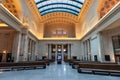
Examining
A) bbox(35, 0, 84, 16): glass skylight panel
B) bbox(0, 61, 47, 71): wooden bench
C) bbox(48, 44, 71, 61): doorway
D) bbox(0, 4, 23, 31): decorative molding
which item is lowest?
bbox(0, 61, 47, 71): wooden bench

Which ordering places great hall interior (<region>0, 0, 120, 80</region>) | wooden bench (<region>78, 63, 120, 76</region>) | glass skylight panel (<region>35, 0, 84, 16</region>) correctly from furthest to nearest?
glass skylight panel (<region>35, 0, 84, 16</region>), great hall interior (<region>0, 0, 120, 80</region>), wooden bench (<region>78, 63, 120, 76</region>)

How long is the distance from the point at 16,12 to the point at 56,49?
64.6 feet

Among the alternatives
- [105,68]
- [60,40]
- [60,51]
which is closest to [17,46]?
[105,68]

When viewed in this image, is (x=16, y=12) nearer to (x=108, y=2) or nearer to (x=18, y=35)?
(x=18, y=35)

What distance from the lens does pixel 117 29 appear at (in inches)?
593

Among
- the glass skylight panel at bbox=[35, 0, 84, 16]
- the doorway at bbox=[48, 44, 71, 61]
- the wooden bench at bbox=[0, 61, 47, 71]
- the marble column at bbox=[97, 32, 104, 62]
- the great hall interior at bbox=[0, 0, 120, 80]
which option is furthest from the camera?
the doorway at bbox=[48, 44, 71, 61]

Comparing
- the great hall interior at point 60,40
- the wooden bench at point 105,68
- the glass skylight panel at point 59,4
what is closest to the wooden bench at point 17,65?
the great hall interior at point 60,40

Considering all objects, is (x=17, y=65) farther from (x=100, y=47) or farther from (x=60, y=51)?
(x=60, y=51)

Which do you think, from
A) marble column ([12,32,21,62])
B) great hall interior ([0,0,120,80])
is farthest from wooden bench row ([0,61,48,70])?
marble column ([12,32,21,62])

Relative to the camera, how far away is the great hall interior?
8573mm

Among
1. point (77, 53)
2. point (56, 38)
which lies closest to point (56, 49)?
point (56, 38)

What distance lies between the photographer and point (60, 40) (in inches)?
1312

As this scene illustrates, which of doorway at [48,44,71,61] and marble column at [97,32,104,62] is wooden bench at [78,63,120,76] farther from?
doorway at [48,44,71,61]

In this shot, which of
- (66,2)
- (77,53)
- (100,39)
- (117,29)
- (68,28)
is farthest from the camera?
(68,28)
